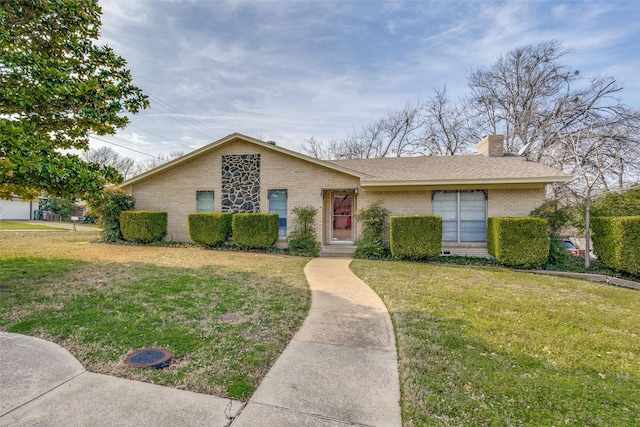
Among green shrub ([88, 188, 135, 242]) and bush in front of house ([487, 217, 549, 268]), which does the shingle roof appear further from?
green shrub ([88, 188, 135, 242])

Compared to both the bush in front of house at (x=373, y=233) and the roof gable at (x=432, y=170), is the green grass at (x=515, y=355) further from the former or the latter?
the roof gable at (x=432, y=170)

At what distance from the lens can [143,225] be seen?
12.2 meters

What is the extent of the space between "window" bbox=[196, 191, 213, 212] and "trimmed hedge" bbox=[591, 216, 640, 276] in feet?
44.3

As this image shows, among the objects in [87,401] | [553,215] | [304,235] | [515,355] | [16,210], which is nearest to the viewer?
[87,401]

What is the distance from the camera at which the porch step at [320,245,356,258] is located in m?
11.2

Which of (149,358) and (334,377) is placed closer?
(334,377)

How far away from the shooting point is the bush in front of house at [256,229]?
36.6 feet

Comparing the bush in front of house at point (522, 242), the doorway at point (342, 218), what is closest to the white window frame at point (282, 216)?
the doorway at point (342, 218)

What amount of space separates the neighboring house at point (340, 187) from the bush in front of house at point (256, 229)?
0.89 m

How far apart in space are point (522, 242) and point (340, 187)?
20.2ft

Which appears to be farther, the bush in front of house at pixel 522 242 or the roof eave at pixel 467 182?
the roof eave at pixel 467 182

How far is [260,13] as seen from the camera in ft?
34.0

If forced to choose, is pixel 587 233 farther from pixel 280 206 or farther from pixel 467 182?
pixel 280 206

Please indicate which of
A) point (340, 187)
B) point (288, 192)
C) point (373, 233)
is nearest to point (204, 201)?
point (288, 192)
